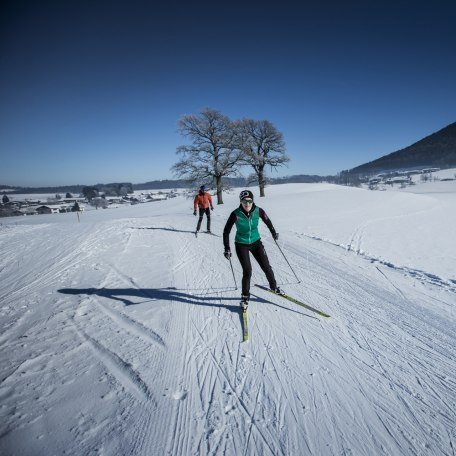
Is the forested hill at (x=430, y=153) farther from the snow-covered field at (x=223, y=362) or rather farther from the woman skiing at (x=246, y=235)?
the woman skiing at (x=246, y=235)

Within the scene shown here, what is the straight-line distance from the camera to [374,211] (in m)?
22.0

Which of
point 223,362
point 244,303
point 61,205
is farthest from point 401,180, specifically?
point 223,362

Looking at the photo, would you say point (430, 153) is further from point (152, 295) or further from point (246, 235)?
point (152, 295)

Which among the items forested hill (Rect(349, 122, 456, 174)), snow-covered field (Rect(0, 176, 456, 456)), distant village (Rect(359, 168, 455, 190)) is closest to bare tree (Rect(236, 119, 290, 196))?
snow-covered field (Rect(0, 176, 456, 456))

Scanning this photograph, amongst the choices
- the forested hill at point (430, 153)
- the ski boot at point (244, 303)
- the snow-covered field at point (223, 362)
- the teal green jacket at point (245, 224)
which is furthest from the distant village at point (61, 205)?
the forested hill at point (430, 153)

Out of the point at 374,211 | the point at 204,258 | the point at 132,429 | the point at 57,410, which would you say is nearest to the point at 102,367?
the point at 57,410

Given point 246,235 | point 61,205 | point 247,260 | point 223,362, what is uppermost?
point 246,235

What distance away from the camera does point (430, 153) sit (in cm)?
17450

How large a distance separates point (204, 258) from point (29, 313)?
190 inches

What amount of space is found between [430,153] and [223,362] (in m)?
223

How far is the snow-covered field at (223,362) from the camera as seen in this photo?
8.91 feet

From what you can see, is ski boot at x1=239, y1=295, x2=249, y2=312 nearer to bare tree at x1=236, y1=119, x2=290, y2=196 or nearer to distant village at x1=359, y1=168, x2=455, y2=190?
bare tree at x1=236, y1=119, x2=290, y2=196

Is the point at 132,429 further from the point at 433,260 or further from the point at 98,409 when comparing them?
the point at 433,260

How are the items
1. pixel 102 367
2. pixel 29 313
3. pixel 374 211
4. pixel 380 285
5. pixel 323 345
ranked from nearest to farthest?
pixel 102 367 → pixel 323 345 → pixel 29 313 → pixel 380 285 → pixel 374 211
